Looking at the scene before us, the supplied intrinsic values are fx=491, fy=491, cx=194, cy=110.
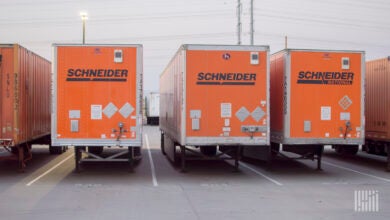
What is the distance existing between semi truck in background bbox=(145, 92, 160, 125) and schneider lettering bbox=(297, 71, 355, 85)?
129 ft

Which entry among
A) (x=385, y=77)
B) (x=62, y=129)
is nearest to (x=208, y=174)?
(x=62, y=129)

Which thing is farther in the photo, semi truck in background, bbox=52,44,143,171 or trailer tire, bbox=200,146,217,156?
trailer tire, bbox=200,146,217,156

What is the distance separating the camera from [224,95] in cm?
1364

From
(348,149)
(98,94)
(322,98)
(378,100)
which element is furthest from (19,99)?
(348,149)

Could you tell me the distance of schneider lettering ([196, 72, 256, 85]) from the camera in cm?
1358

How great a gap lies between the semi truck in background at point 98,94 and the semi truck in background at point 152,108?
39.6m

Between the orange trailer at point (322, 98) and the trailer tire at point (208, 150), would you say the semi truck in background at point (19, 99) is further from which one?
the orange trailer at point (322, 98)

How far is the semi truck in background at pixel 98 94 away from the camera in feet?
43.5

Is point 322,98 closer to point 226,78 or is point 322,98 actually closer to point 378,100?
point 226,78

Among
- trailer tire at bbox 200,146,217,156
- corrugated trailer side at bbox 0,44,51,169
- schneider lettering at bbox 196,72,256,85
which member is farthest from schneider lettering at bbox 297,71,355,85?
corrugated trailer side at bbox 0,44,51,169

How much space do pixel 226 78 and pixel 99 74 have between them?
348 cm

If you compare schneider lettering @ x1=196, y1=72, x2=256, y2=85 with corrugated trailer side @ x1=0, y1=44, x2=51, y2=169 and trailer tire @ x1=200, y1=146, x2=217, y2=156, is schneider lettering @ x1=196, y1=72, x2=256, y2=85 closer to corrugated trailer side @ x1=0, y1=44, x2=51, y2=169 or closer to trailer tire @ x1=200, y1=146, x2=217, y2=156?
corrugated trailer side @ x1=0, y1=44, x2=51, y2=169

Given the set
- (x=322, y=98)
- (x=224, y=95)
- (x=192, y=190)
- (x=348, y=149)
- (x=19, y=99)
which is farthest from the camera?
(x=348, y=149)

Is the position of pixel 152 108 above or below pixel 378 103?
above
